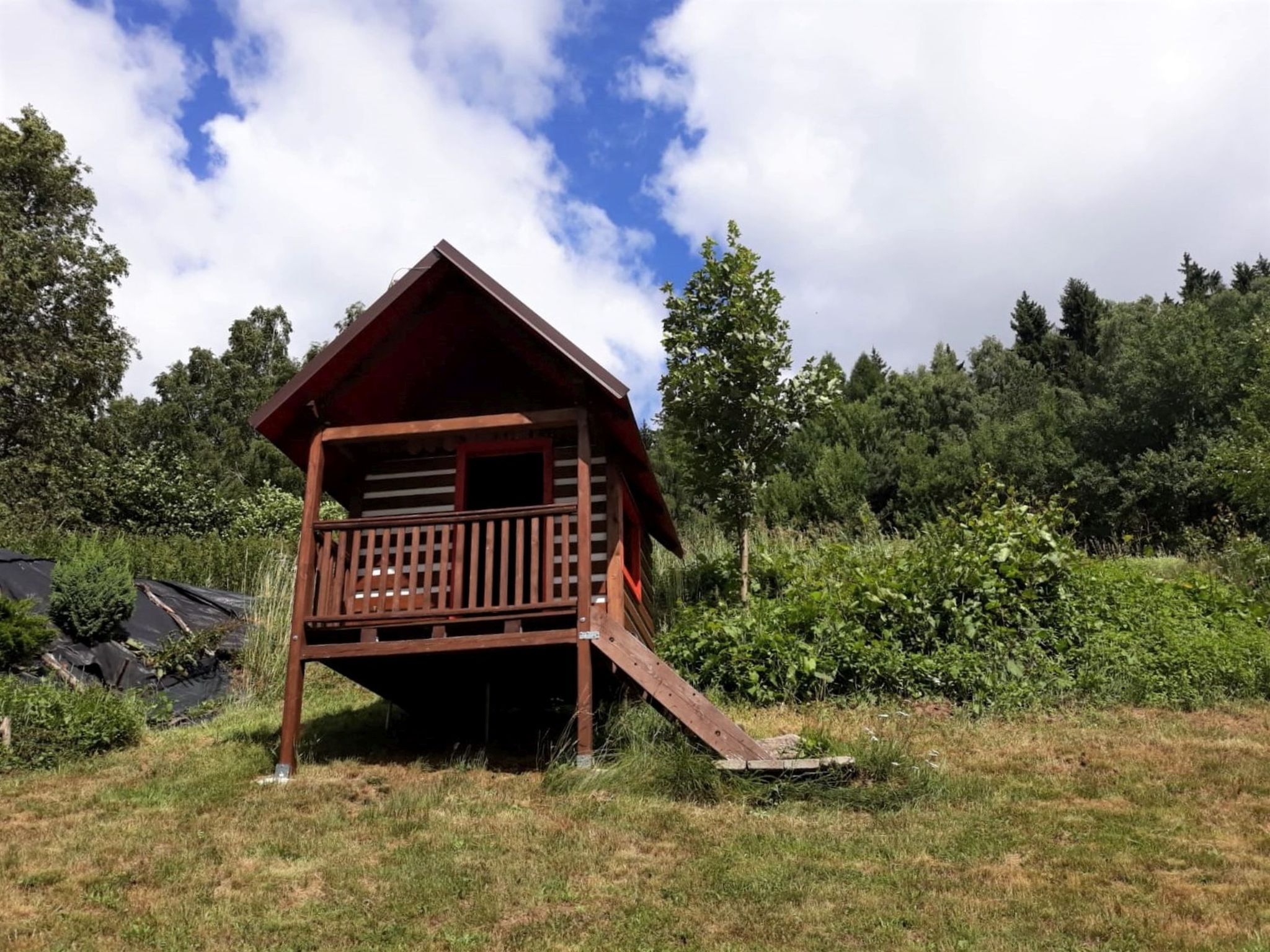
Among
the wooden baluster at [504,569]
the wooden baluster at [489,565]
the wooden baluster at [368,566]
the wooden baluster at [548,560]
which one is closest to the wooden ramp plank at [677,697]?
the wooden baluster at [548,560]

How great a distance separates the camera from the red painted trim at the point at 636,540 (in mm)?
11188

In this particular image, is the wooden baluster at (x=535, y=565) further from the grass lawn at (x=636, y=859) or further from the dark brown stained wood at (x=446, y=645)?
the grass lawn at (x=636, y=859)

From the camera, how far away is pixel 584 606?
8859mm

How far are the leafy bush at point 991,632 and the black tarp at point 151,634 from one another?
6.83m

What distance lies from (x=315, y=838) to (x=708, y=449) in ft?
29.1

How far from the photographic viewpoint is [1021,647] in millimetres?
11734

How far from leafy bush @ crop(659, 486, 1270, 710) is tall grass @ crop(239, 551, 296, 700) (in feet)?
20.1

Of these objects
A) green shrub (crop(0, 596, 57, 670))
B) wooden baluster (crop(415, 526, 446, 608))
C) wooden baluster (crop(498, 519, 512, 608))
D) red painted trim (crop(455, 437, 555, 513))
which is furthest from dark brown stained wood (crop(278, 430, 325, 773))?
green shrub (crop(0, 596, 57, 670))

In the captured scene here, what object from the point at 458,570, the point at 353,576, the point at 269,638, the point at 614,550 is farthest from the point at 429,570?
the point at 269,638

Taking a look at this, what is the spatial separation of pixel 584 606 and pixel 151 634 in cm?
823

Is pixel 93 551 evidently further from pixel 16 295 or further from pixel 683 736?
pixel 16 295

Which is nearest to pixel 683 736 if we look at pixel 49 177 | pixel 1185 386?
pixel 49 177

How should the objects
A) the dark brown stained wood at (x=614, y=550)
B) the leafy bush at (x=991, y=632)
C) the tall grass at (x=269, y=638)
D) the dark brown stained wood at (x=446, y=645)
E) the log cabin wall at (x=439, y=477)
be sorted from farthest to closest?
the tall grass at (x=269, y=638) → the leafy bush at (x=991, y=632) → the log cabin wall at (x=439, y=477) → the dark brown stained wood at (x=614, y=550) → the dark brown stained wood at (x=446, y=645)

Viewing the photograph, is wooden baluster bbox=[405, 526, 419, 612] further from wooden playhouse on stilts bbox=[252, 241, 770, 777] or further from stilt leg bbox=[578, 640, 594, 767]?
stilt leg bbox=[578, 640, 594, 767]
